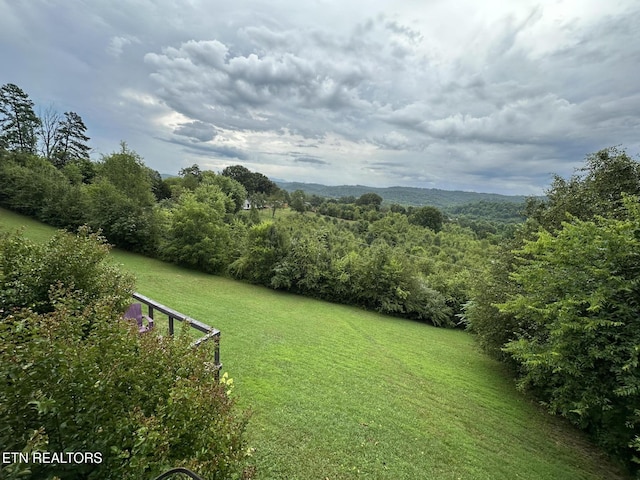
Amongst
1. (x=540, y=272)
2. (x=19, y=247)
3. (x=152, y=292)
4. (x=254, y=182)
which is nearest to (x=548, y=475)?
(x=540, y=272)

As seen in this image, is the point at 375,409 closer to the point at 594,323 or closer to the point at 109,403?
the point at 594,323

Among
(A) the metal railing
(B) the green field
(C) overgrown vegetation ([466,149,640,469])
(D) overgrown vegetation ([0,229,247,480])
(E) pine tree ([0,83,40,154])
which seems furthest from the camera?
(E) pine tree ([0,83,40,154])

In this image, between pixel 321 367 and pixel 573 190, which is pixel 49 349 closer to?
pixel 321 367

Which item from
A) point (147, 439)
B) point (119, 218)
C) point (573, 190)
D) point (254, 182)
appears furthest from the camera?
point (254, 182)

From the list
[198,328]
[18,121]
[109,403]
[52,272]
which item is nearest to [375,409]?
[198,328]

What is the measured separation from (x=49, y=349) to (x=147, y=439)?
870 millimetres

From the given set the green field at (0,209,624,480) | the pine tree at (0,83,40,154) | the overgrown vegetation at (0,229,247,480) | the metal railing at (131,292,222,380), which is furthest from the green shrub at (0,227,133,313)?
the pine tree at (0,83,40,154)

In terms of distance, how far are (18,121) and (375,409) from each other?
159 feet

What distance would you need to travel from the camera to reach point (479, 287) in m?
10.4

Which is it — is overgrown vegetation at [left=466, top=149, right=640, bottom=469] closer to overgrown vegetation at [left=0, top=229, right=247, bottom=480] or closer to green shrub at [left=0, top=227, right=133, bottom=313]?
overgrown vegetation at [left=0, top=229, right=247, bottom=480]

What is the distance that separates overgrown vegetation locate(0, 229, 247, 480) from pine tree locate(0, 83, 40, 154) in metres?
43.7

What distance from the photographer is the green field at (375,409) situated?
4.62 metres

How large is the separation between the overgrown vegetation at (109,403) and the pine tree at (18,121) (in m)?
43.7

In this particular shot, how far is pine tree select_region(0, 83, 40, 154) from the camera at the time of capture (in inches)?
1278
